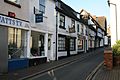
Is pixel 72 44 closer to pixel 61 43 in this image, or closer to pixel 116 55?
pixel 61 43

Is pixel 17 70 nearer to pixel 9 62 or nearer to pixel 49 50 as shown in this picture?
pixel 9 62

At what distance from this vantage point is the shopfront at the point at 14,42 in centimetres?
1623

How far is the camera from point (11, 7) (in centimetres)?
1725

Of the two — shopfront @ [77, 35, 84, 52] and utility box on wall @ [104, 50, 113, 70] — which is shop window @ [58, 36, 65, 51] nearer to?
shopfront @ [77, 35, 84, 52]

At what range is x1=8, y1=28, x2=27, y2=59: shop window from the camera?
1758cm

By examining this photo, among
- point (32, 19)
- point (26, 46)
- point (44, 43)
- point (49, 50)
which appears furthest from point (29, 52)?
point (49, 50)

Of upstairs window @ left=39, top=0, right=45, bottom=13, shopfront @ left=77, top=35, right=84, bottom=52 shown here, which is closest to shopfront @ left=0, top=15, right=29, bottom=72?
upstairs window @ left=39, top=0, right=45, bottom=13

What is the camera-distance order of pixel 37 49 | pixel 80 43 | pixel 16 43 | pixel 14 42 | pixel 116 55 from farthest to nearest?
pixel 80 43 → pixel 37 49 → pixel 16 43 → pixel 14 42 → pixel 116 55

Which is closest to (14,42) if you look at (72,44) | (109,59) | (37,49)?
(37,49)

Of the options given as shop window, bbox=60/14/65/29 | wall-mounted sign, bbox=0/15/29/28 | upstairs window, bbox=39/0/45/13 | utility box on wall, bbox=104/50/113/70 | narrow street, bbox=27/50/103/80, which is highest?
upstairs window, bbox=39/0/45/13

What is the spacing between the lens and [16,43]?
61.3ft

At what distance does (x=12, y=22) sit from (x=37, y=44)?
5841 mm

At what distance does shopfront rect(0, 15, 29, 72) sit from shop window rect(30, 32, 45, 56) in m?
1.61

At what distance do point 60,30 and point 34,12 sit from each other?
8.40 meters
